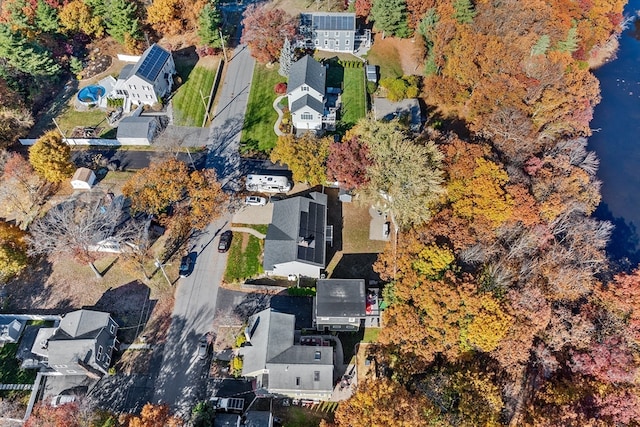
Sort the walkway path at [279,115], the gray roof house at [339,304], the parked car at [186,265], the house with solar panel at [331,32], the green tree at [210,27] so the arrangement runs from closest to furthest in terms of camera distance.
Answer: the gray roof house at [339,304] → the parked car at [186,265] → the walkway path at [279,115] → the green tree at [210,27] → the house with solar panel at [331,32]

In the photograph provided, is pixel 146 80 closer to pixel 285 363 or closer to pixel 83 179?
pixel 83 179

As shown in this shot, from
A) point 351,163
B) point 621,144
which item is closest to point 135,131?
point 351,163

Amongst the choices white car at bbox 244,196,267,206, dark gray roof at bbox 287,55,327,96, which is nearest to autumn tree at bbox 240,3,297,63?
dark gray roof at bbox 287,55,327,96

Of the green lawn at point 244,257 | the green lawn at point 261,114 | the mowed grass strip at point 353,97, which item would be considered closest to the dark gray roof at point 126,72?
the green lawn at point 261,114

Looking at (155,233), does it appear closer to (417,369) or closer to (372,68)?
(417,369)

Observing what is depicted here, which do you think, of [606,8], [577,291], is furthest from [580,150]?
[606,8]

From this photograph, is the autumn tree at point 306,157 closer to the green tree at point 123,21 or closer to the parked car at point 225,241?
the parked car at point 225,241

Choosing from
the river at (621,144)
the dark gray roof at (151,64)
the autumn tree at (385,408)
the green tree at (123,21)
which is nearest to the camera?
the autumn tree at (385,408)

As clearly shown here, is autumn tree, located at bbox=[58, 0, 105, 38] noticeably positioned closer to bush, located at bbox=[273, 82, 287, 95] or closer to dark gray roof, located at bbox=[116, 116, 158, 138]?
dark gray roof, located at bbox=[116, 116, 158, 138]
